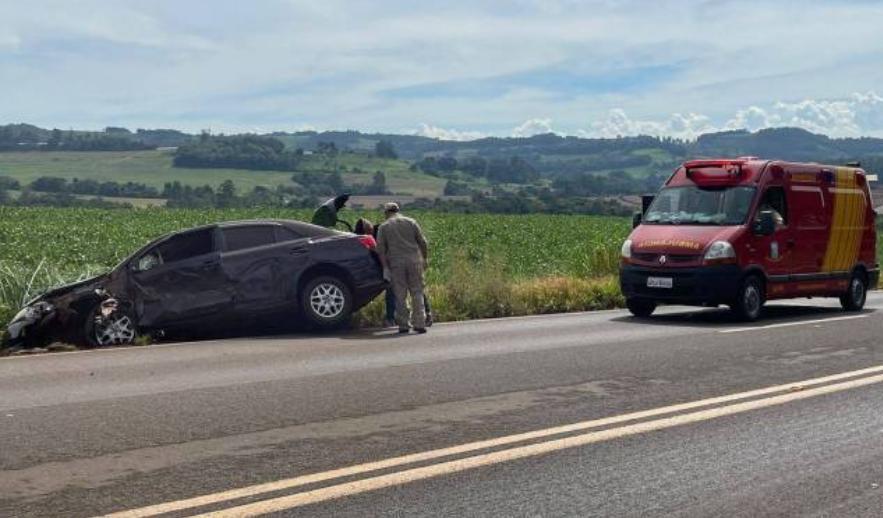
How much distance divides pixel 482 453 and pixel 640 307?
10.1 meters

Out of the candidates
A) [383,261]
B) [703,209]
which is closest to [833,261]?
[703,209]

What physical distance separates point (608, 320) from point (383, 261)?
3.67m

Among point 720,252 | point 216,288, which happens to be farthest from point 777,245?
point 216,288

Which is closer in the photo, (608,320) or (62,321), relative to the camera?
(62,321)

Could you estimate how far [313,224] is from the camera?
48.2 ft

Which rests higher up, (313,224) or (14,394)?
(313,224)

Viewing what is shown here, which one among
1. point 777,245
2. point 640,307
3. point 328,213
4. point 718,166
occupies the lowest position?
point 640,307

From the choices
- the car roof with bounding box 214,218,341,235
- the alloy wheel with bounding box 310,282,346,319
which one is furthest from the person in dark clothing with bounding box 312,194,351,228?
the alloy wheel with bounding box 310,282,346,319

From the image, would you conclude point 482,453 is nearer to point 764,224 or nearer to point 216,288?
point 216,288

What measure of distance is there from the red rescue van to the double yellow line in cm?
574

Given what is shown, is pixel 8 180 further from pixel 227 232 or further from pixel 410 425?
pixel 410 425

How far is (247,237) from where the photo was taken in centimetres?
1401

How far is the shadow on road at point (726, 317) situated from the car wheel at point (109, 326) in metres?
6.79

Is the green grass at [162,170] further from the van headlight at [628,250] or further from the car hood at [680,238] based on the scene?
the car hood at [680,238]
